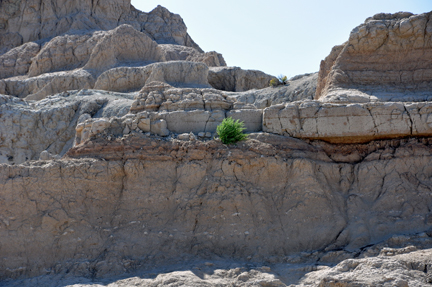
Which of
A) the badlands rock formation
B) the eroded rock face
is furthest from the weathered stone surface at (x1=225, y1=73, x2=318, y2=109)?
the badlands rock formation

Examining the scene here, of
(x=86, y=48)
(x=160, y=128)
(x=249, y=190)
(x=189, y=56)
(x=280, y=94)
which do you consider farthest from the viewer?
(x=189, y=56)

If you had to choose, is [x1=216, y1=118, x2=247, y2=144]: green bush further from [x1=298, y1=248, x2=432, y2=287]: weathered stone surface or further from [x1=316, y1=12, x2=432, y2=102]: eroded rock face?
[x1=298, y1=248, x2=432, y2=287]: weathered stone surface

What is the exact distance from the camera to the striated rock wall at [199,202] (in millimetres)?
Answer: 9312

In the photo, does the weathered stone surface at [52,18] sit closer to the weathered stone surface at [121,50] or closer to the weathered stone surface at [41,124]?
the weathered stone surface at [121,50]

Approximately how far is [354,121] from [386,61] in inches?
141

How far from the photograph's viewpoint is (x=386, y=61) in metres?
13.1

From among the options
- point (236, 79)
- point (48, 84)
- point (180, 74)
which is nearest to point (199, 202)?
point (180, 74)

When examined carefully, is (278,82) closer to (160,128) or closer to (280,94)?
(280,94)

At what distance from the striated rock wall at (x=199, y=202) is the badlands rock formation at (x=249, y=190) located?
26mm

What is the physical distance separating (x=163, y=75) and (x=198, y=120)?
→ 1066 cm

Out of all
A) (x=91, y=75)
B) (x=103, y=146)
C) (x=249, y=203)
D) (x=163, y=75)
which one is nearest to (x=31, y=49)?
(x=91, y=75)

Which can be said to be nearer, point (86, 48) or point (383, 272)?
point (383, 272)

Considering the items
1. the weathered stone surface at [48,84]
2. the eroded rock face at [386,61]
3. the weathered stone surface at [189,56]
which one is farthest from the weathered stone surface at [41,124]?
the weathered stone surface at [189,56]

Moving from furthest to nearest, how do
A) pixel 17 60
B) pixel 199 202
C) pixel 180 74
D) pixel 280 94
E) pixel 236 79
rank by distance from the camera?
pixel 17 60, pixel 236 79, pixel 280 94, pixel 180 74, pixel 199 202
